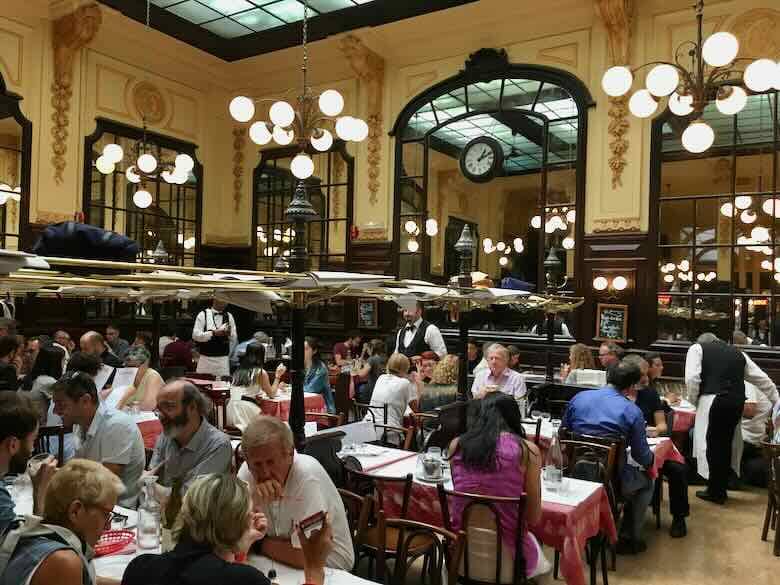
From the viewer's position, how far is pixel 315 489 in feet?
8.68

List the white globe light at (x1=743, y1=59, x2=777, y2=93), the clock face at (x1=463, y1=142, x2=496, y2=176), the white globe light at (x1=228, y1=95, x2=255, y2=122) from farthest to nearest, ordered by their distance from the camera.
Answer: the clock face at (x1=463, y1=142, x2=496, y2=176) < the white globe light at (x1=228, y1=95, x2=255, y2=122) < the white globe light at (x1=743, y1=59, x2=777, y2=93)

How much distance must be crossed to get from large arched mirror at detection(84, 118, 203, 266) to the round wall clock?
4.43 metres

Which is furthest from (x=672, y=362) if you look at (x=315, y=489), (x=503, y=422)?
(x=315, y=489)

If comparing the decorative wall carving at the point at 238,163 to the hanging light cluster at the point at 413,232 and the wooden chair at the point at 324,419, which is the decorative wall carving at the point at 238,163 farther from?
the wooden chair at the point at 324,419

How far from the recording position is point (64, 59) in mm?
10008

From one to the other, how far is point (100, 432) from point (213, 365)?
548 cm

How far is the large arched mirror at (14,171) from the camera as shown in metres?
9.56

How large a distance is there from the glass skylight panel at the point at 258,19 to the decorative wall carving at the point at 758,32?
6.81 metres

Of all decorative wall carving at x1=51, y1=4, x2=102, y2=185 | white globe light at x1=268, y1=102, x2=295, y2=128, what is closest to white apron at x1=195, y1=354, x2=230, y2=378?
white globe light at x1=268, y1=102, x2=295, y2=128

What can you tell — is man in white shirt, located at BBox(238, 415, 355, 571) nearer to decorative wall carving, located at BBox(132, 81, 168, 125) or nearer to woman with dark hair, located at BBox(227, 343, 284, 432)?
woman with dark hair, located at BBox(227, 343, 284, 432)

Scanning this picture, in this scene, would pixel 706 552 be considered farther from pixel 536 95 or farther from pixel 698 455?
pixel 536 95

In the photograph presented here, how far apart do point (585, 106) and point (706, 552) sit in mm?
6593

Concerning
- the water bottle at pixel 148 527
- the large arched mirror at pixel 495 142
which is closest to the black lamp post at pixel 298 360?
the water bottle at pixel 148 527

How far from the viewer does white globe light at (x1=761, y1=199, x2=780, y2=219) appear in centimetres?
834
